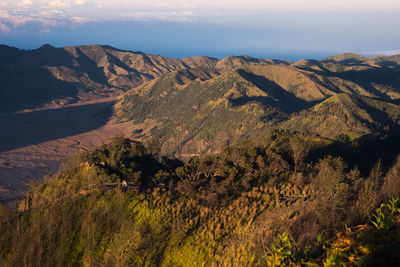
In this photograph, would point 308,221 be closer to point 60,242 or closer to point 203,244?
point 203,244

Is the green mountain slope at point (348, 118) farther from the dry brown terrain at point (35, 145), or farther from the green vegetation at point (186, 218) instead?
the dry brown terrain at point (35, 145)

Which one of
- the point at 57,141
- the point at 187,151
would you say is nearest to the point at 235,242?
the point at 187,151

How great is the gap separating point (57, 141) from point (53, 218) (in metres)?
146

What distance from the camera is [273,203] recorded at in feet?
93.8

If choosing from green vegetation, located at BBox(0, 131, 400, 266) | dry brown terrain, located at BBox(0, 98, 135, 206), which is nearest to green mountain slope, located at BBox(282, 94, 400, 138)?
green vegetation, located at BBox(0, 131, 400, 266)

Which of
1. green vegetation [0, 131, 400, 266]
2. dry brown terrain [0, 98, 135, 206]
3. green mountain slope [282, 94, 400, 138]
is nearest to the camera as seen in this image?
green vegetation [0, 131, 400, 266]

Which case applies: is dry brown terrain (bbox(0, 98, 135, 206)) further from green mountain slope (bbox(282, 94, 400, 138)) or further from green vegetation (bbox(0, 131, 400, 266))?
green mountain slope (bbox(282, 94, 400, 138))

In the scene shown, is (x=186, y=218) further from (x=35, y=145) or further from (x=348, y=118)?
(x=35, y=145)

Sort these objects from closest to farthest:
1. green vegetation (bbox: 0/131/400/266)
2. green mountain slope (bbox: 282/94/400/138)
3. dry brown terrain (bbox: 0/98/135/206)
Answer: green vegetation (bbox: 0/131/400/266), dry brown terrain (bbox: 0/98/135/206), green mountain slope (bbox: 282/94/400/138)

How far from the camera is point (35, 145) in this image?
153125mm

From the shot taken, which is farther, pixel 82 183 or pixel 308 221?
pixel 82 183

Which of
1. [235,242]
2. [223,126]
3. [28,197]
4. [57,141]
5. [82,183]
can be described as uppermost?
[235,242]

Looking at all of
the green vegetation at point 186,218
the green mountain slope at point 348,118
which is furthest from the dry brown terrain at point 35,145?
the green mountain slope at point 348,118

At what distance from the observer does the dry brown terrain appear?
110244 millimetres
